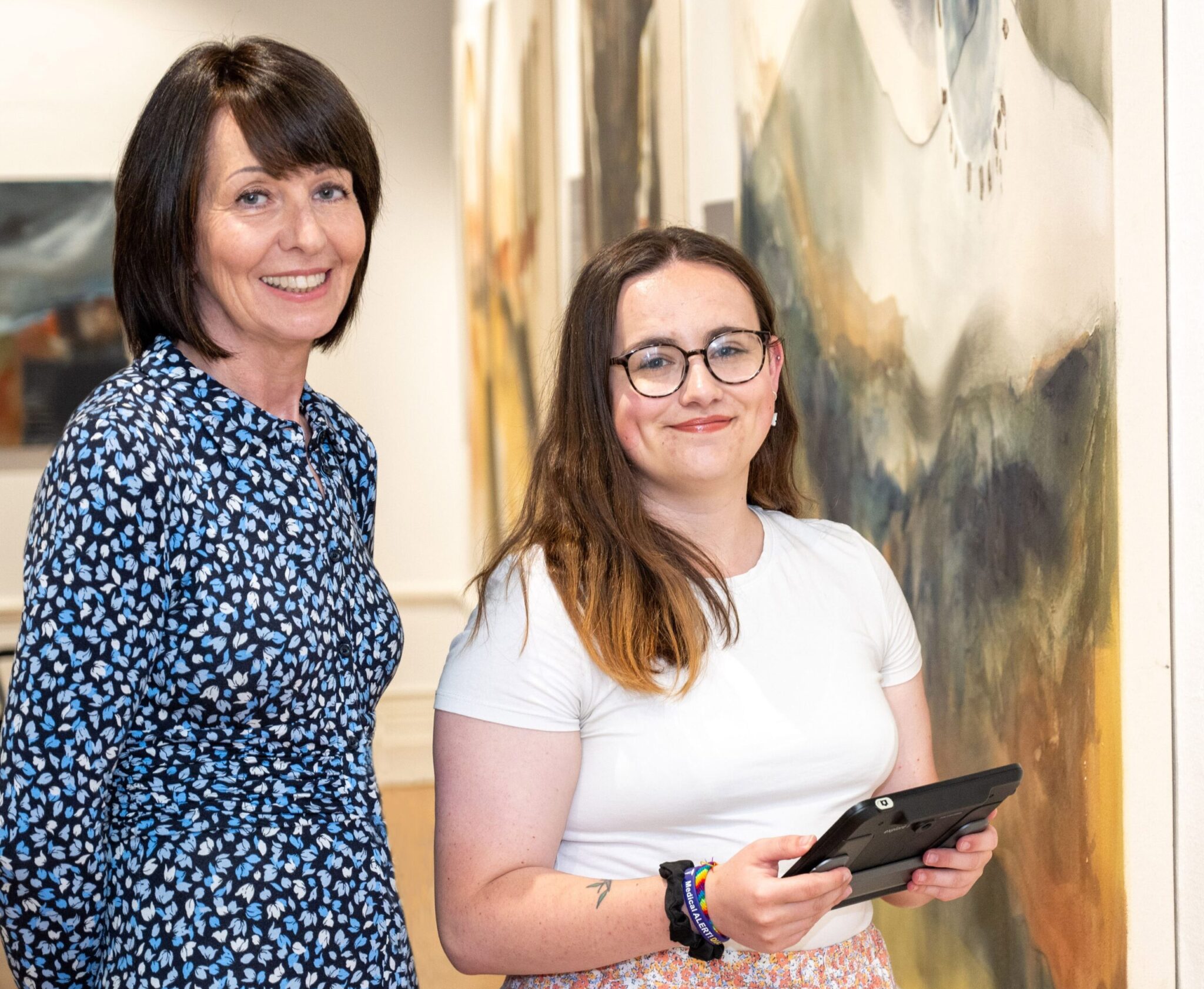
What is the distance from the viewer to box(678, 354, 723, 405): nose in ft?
5.76

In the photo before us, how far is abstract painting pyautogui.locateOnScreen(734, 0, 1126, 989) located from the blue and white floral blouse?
1002 millimetres

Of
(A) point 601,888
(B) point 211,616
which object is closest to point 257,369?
(B) point 211,616

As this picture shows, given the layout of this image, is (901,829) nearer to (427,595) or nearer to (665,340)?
(665,340)

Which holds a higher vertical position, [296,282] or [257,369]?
[296,282]

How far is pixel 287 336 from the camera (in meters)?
1.67

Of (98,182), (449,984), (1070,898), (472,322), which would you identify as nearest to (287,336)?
(1070,898)

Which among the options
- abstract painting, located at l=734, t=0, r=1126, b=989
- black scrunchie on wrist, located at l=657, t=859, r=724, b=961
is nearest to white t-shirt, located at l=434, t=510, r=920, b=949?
black scrunchie on wrist, located at l=657, t=859, r=724, b=961

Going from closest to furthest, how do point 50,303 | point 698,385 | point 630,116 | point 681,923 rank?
1. point 681,923
2. point 698,385
3. point 630,116
4. point 50,303

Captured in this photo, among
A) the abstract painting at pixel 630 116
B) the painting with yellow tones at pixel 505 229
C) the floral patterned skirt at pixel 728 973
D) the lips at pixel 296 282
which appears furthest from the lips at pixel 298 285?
the painting with yellow tones at pixel 505 229

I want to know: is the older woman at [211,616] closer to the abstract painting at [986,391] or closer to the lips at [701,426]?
the lips at [701,426]

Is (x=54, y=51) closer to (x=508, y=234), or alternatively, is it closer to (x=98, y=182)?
(x=98, y=182)

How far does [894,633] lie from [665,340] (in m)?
0.54

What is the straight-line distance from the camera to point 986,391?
211 centimetres

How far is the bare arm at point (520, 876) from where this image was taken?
1577mm
